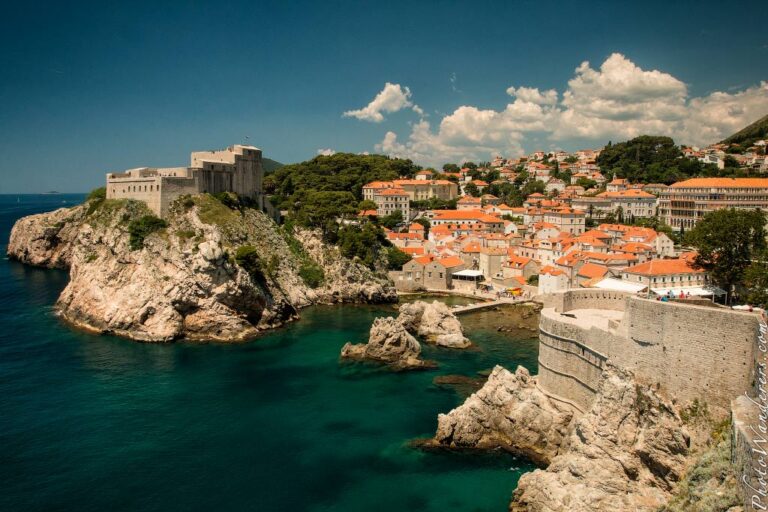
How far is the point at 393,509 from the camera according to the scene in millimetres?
16484

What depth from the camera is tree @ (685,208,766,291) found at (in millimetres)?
31766

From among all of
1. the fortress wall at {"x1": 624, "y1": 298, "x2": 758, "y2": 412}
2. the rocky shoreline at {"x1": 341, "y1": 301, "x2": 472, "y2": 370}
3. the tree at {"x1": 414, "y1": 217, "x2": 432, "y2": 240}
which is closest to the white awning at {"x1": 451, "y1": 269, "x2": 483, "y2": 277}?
the rocky shoreline at {"x1": 341, "y1": 301, "x2": 472, "y2": 370}

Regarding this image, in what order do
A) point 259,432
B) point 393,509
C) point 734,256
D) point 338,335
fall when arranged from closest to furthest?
point 393,509 → point 259,432 → point 734,256 → point 338,335

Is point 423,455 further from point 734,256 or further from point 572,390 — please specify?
point 734,256

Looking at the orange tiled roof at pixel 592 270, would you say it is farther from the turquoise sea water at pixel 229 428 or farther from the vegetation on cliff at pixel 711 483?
the vegetation on cliff at pixel 711 483

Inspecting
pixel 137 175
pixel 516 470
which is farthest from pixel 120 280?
pixel 516 470

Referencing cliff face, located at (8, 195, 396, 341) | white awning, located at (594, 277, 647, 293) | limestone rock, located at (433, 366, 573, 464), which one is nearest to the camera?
limestone rock, located at (433, 366, 573, 464)

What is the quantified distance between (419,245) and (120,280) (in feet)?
106

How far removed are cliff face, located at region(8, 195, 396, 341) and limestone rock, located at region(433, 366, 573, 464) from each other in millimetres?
19187

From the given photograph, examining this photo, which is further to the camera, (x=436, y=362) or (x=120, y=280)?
(x=120, y=280)

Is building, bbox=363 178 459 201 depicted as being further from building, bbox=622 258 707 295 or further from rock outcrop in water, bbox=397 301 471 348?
building, bbox=622 258 707 295

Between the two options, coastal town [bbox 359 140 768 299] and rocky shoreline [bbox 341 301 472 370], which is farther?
coastal town [bbox 359 140 768 299]

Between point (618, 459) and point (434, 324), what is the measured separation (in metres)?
19.7

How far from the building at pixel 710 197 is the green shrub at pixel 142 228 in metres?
55.3
